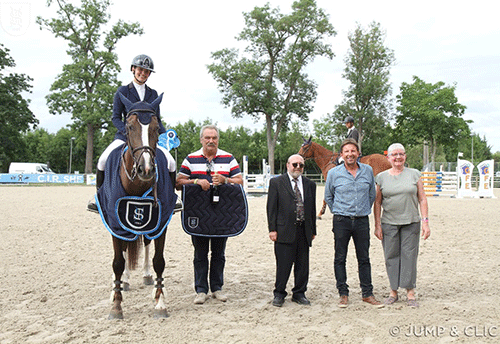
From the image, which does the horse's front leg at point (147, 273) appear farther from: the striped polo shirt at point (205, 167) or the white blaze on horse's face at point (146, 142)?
the white blaze on horse's face at point (146, 142)

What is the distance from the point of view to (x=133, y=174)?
4.04 meters

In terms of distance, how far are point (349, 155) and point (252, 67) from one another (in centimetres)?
3327

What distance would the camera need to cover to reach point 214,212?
16.1ft

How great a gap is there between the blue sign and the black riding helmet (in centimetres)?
3652

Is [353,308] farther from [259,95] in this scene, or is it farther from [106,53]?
[106,53]

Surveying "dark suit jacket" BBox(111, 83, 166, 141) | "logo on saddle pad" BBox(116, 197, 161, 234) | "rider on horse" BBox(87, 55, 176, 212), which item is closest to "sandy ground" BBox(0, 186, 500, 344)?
"logo on saddle pad" BBox(116, 197, 161, 234)

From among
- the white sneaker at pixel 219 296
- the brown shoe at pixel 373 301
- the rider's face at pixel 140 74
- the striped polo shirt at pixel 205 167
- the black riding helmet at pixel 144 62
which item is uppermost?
the black riding helmet at pixel 144 62

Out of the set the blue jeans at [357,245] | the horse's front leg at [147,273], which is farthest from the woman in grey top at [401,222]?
the horse's front leg at [147,273]

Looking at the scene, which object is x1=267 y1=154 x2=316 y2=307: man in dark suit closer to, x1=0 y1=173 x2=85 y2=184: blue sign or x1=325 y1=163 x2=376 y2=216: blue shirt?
x1=325 y1=163 x2=376 y2=216: blue shirt

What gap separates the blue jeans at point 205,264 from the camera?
4.94 metres

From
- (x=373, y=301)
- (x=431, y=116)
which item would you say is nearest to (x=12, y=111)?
(x=431, y=116)

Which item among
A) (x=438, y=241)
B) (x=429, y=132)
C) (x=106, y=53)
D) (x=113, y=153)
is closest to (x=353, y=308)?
(x=113, y=153)

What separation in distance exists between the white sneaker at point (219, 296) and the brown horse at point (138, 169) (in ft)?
2.44

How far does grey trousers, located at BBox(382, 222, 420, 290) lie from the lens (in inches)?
181
